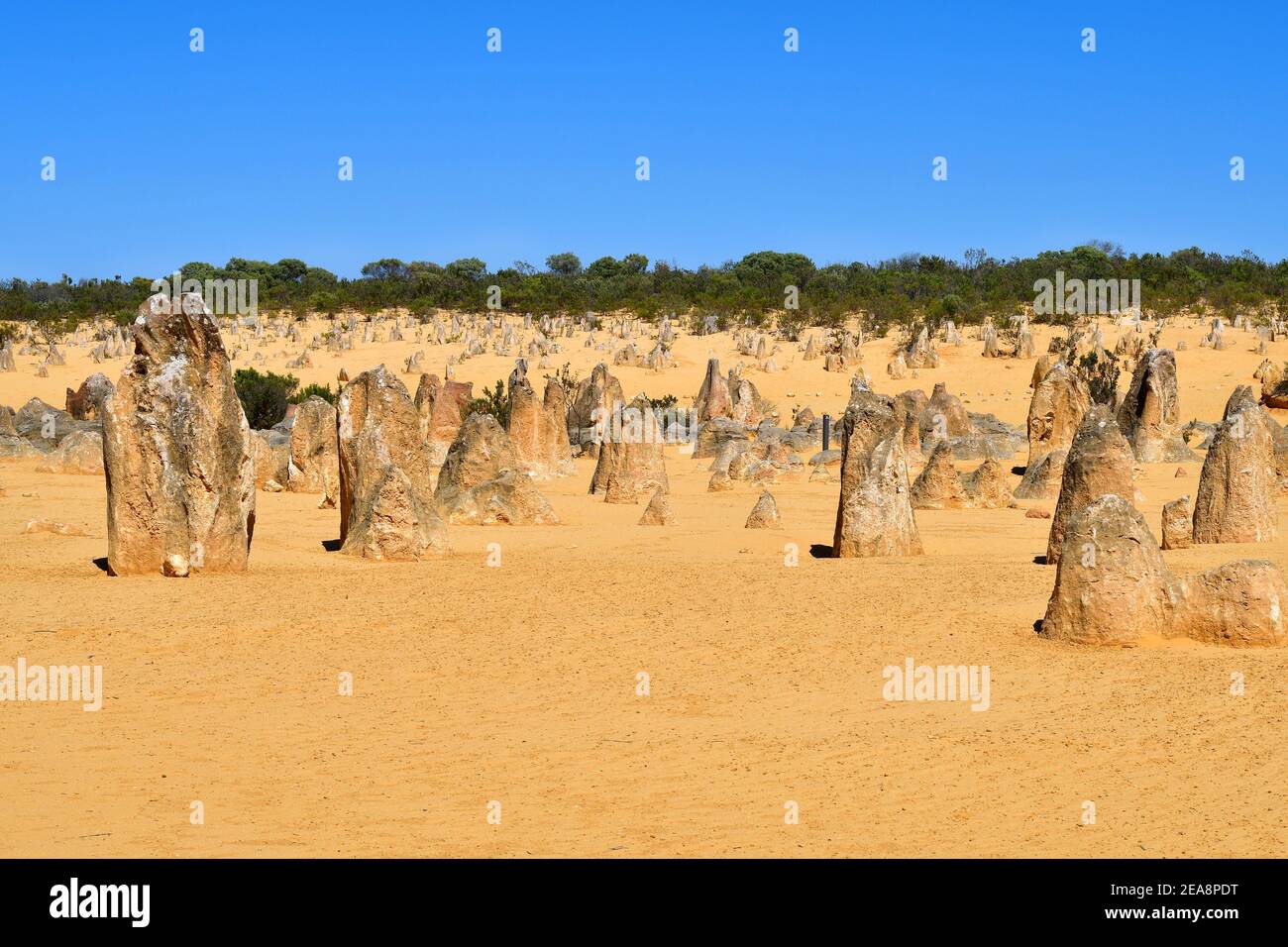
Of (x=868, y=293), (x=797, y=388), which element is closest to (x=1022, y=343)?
(x=797, y=388)

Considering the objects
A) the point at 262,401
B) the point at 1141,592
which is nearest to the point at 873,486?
the point at 1141,592

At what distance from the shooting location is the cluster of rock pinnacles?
320 inches

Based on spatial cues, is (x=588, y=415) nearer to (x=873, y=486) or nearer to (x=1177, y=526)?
(x=873, y=486)

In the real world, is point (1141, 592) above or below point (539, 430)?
below

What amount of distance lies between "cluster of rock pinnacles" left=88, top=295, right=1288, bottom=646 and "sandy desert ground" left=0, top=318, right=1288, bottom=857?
0.94ft

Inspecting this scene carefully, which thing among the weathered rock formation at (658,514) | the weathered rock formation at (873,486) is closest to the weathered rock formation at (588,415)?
the weathered rock formation at (658,514)

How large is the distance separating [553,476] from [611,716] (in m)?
14.0

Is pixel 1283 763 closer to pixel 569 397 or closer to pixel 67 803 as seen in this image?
pixel 67 803

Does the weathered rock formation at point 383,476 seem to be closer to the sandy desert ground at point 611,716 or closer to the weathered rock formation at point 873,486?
the sandy desert ground at point 611,716

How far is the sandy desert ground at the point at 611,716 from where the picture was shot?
538 centimetres

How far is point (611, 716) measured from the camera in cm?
714

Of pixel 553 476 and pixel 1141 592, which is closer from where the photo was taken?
pixel 1141 592

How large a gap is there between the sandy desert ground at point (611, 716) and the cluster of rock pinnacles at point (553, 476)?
0.29 m
